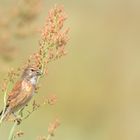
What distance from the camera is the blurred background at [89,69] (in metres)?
11.7

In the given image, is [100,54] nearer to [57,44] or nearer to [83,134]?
[83,134]

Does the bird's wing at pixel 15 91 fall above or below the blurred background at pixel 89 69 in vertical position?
below

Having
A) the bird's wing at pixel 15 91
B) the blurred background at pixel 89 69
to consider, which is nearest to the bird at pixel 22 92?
the bird's wing at pixel 15 91

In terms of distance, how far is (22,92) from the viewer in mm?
6363

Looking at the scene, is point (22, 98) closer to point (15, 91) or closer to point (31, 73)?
point (15, 91)

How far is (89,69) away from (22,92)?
425 inches

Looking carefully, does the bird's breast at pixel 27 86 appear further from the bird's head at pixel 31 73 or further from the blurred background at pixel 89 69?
the blurred background at pixel 89 69

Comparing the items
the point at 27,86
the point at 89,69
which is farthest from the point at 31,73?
the point at 89,69

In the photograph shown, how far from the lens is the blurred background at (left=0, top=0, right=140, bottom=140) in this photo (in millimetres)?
11688

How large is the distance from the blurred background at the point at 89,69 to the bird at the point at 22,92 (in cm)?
405

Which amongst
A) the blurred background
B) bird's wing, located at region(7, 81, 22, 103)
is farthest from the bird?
the blurred background

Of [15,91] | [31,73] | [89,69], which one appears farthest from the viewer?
[89,69]

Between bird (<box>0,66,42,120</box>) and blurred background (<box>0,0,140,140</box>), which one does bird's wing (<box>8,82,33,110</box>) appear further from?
blurred background (<box>0,0,140,140</box>)

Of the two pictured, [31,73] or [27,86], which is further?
[27,86]
